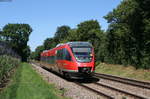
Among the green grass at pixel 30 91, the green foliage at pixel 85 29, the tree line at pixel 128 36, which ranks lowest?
the green grass at pixel 30 91

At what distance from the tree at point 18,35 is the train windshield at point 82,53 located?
97.1m

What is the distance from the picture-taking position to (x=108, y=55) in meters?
42.9

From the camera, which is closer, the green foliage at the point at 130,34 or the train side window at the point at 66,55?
the train side window at the point at 66,55

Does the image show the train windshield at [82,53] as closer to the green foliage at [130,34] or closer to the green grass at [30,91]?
the green grass at [30,91]

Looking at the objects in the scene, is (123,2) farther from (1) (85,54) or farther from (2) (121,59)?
(1) (85,54)

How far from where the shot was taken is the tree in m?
116

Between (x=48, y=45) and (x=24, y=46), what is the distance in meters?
33.6

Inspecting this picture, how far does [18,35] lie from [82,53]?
99444mm

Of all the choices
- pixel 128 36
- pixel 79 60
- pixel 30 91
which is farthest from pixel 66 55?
pixel 128 36

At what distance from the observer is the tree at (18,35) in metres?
116

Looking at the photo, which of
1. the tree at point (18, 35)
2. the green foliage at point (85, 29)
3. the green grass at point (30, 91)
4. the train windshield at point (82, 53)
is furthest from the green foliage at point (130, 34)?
the tree at point (18, 35)

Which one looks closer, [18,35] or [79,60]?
[79,60]

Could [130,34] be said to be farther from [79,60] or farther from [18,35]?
[18,35]

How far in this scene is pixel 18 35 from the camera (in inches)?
4614
